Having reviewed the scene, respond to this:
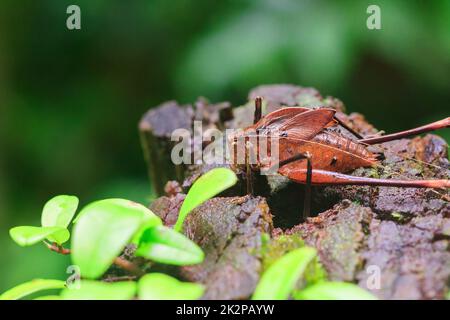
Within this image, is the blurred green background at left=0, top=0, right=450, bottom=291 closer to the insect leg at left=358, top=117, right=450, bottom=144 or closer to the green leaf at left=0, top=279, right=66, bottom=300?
the insect leg at left=358, top=117, right=450, bottom=144

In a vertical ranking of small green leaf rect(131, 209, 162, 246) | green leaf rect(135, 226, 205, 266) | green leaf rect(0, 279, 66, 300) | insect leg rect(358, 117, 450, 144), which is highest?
insect leg rect(358, 117, 450, 144)

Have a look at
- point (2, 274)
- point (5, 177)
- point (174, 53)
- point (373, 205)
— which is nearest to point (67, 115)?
point (5, 177)

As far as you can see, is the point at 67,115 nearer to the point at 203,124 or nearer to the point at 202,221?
the point at 203,124

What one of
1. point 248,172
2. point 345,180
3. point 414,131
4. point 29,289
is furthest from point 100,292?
point 414,131

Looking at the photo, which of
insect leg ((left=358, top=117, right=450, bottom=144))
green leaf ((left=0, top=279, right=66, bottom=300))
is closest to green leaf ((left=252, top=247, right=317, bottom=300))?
green leaf ((left=0, top=279, right=66, bottom=300))

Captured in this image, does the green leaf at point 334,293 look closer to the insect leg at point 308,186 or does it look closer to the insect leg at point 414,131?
the insect leg at point 308,186

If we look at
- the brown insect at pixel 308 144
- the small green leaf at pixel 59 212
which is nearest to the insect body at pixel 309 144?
the brown insect at pixel 308 144
